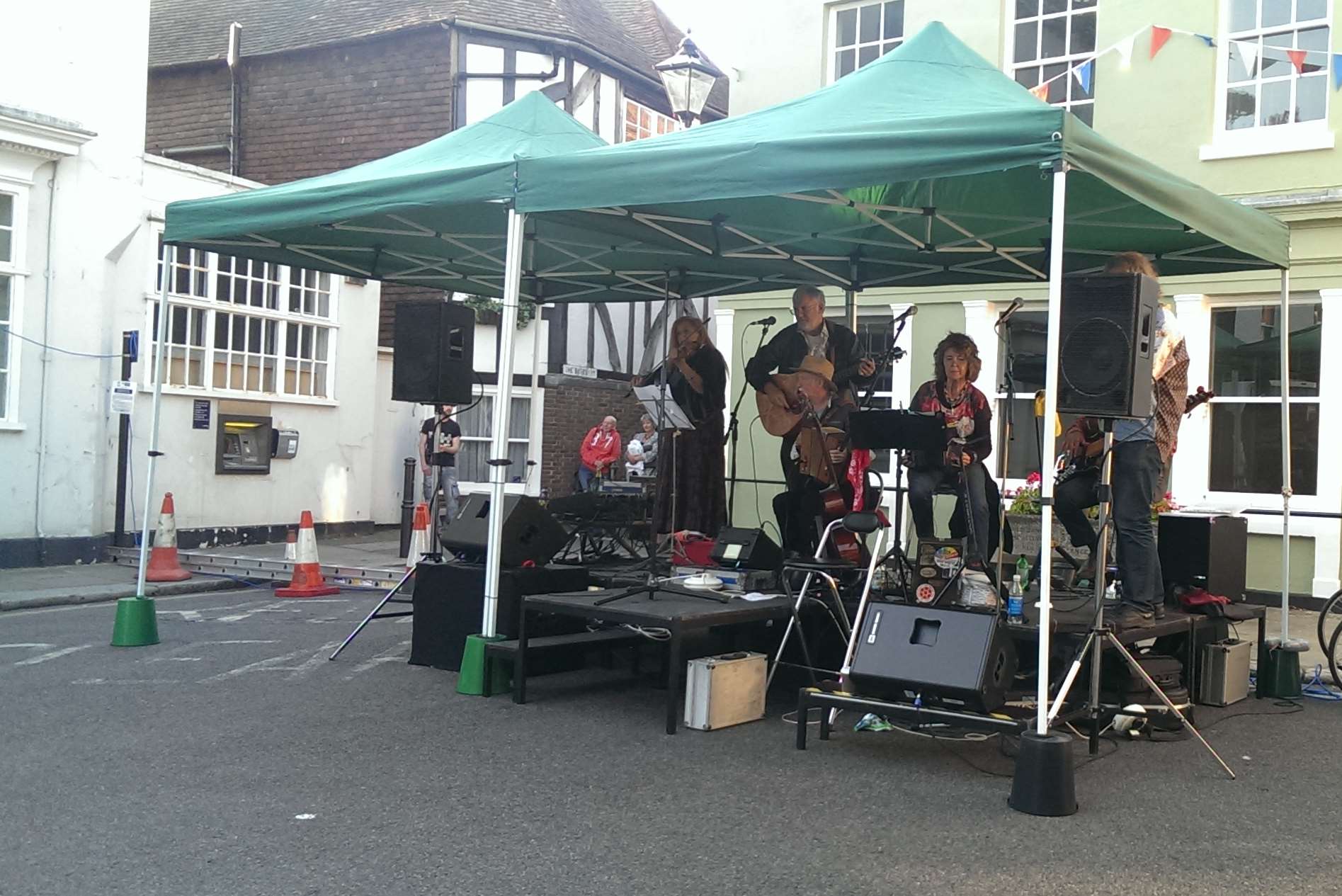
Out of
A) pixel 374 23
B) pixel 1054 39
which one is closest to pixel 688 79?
pixel 1054 39

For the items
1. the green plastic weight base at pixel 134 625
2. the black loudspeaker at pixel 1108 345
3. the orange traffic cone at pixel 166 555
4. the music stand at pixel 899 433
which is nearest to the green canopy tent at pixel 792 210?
the black loudspeaker at pixel 1108 345

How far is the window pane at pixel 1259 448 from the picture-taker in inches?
440

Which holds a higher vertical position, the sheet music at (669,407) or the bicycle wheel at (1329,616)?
the sheet music at (669,407)

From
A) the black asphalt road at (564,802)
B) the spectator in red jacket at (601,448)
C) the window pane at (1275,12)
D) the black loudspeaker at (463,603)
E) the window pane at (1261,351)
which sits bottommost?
the black asphalt road at (564,802)

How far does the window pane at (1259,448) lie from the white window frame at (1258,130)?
7.48 ft

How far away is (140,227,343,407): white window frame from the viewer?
13.4 metres

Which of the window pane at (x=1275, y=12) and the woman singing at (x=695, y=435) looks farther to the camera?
the window pane at (x=1275, y=12)

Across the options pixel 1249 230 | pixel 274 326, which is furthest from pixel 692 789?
pixel 274 326

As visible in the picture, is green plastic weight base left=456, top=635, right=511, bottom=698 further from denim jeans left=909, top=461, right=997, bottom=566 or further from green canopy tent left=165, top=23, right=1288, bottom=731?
denim jeans left=909, top=461, right=997, bottom=566

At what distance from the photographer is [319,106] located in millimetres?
20312

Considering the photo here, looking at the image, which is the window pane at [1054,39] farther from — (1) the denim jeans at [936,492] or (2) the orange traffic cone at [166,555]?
(2) the orange traffic cone at [166,555]

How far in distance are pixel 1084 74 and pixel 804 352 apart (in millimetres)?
5146

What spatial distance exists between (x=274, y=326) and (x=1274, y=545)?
439 inches

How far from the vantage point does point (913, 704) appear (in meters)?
5.39
